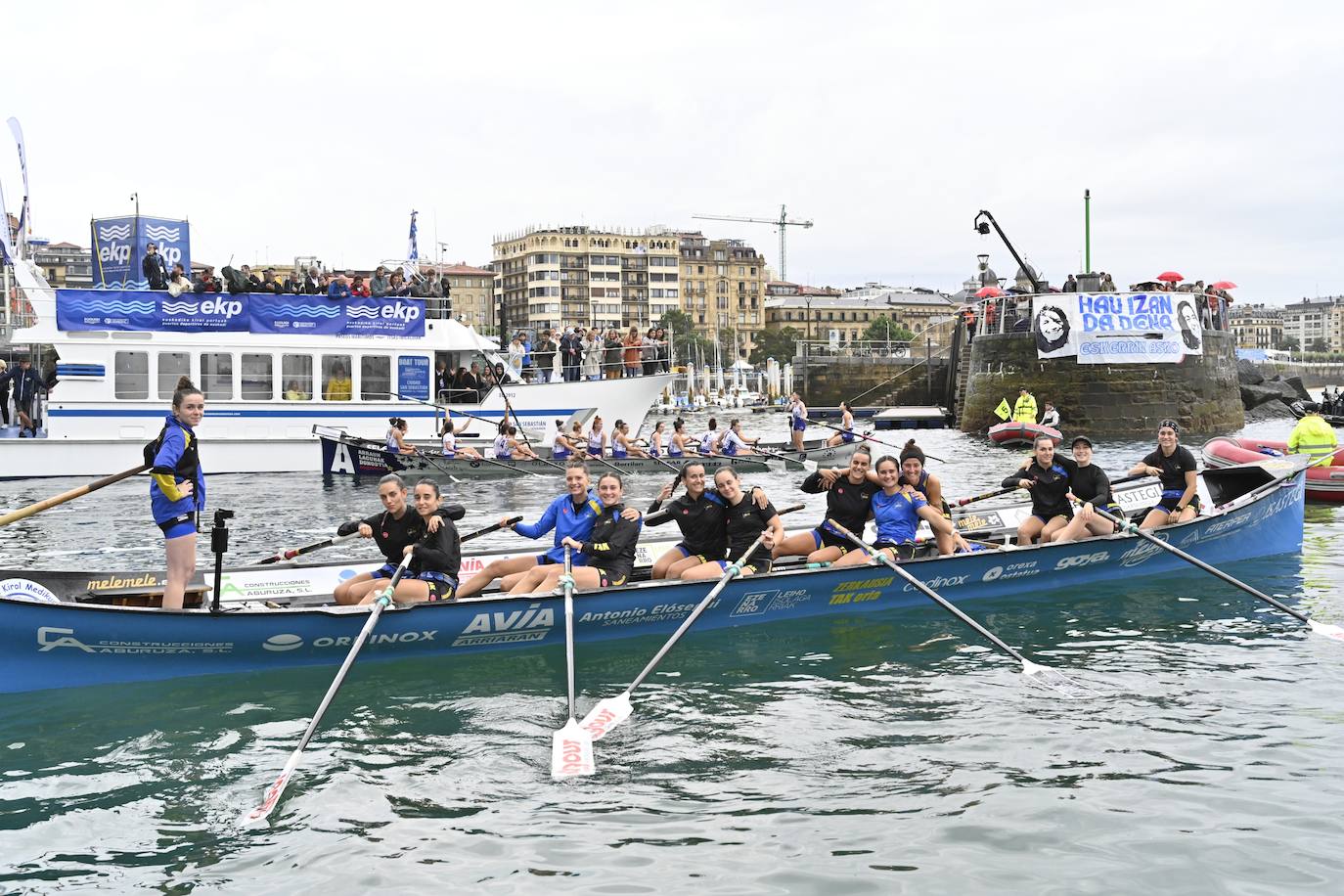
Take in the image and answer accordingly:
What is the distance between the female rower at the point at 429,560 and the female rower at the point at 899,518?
4.11 metres

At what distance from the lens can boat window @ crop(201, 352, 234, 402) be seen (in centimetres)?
2795

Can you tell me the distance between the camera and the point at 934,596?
10.7m

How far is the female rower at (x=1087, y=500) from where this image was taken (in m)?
13.6

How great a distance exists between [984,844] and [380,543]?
234 inches

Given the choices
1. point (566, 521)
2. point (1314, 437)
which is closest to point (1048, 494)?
point (566, 521)

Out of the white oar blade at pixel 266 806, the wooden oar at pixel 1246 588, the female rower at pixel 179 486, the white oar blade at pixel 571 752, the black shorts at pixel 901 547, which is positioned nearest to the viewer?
the white oar blade at pixel 266 806

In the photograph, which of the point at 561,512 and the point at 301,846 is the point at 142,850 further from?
the point at 561,512

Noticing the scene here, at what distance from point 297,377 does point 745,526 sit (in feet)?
64.5

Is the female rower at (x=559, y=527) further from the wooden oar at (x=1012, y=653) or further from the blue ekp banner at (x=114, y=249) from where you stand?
the blue ekp banner at (x=114, y=249)

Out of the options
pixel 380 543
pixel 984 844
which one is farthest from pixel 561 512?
pixel 984 844

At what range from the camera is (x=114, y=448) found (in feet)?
87.7

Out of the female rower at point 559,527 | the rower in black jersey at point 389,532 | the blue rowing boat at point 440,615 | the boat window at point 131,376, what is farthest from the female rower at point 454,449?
the rower in black jersey at point 389,532

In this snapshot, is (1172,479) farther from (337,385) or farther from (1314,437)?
(337,385)

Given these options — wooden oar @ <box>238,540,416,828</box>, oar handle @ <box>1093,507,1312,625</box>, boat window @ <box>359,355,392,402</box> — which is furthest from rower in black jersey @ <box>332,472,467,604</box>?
boat window @ <box>359,355,392,402</box>
